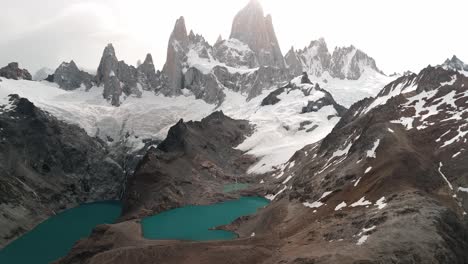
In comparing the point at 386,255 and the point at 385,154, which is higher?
the point at 385,154

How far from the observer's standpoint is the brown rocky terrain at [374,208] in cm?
7494

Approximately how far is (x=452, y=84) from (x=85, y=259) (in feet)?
380

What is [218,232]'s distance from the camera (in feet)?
455

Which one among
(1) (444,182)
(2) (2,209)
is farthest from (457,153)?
(2) (2,209)

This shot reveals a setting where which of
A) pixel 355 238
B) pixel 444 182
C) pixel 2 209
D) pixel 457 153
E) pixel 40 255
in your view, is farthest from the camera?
pixel 2 209

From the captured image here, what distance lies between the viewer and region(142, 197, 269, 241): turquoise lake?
137875 millimetres

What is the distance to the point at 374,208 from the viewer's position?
92.4 m

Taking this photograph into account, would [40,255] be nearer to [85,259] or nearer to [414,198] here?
[85,259]

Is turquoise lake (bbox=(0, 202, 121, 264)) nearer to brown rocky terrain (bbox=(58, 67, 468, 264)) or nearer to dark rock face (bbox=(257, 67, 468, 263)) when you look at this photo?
brown rocky terrain (bbox=(58, 67, 468, 264))

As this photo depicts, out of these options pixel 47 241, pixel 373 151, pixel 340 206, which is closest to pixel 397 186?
pixel 340 206

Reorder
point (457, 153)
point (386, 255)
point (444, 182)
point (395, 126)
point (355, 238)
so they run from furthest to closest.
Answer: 1. point (395, 126)
2. point (457, 153)
3. point (444, 182)
4. point (355, 238)
5. point (386, 255)

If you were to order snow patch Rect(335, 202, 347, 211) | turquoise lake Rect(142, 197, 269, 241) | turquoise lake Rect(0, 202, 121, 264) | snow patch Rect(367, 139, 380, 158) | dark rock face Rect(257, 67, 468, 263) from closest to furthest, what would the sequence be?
dark rock face Rect(257, 67, 468, 263)
snow patch Rect(335, 202, 347, 211)
snow patch Rect(367, 139, 380, 158)
turquoise lake Rect(142, 197, 269, 241)
turquoise lake Rect(0, 202, 121, 264)

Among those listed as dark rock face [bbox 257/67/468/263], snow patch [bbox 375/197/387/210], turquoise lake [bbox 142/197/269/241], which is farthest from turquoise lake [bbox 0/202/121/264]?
snow patch [bbox 375/197/387/210]

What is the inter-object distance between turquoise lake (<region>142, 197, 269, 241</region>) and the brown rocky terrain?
20.1ft
